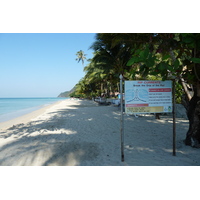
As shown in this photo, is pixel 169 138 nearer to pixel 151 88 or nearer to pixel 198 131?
pixel 198 131

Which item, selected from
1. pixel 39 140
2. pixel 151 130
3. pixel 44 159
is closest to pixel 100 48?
pixel 151 130

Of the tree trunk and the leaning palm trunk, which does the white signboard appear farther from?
the tree trunk

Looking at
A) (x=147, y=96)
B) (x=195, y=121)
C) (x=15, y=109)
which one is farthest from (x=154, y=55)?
(x=15, y=109)

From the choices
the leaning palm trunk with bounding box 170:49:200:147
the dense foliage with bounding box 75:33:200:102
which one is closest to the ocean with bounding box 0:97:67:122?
the dense foliage with bounding box 75:33:200:102

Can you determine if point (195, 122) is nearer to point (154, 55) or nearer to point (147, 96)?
point (147, 96)

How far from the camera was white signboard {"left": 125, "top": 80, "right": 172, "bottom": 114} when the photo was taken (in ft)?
11.2

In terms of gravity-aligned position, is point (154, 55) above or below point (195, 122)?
above

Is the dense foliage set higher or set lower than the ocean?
higher

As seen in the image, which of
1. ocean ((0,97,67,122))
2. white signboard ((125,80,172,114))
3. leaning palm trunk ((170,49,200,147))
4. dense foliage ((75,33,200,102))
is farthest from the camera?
ocean ((0,97,67,122))

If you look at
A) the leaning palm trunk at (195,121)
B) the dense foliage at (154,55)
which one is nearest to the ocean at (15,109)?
the dense foliage at (154,55)

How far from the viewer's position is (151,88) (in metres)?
3.48

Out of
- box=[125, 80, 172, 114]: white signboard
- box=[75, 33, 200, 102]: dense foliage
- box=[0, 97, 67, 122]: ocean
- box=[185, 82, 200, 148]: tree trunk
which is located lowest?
box=[0, 97, 67, 122]: ocean

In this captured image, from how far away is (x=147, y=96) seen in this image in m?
3.47

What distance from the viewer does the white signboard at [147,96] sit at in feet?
11.2
